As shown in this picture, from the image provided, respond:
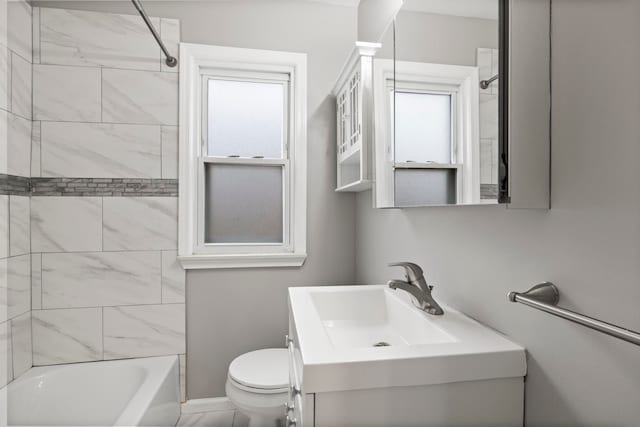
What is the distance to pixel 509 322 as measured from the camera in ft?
2.80

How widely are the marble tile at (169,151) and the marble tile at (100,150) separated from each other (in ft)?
0.11

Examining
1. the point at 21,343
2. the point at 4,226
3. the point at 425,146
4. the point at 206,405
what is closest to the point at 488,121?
the point at 425,146

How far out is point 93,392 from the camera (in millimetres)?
1827

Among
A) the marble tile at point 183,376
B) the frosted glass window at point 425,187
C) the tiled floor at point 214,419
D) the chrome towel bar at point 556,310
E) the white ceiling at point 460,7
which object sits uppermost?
the white ceiling at point 460,7

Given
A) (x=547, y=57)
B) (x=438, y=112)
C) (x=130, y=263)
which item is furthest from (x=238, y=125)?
(x=547, y=57)

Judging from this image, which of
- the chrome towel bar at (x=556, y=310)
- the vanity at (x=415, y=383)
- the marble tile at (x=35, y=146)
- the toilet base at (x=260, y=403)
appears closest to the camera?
the chrome towel bar at (x=556, y=310)

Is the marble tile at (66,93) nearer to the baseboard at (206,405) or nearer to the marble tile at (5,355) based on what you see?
the marble tile at (5,355)

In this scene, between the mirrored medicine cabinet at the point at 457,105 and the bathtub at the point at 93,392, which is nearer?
the mirrored medicine cabinet at the point at 457,105

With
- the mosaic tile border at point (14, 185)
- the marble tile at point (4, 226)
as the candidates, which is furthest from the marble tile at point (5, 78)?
the marble tile at point (4, 226)

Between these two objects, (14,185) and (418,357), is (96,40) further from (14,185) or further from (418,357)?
(418,357)

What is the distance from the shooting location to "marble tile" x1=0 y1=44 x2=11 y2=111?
5.57ft

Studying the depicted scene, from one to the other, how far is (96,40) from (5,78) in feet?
1.62

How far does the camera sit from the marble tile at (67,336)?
191 cm

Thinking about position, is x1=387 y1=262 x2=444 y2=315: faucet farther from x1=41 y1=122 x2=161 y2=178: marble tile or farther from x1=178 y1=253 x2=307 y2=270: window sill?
x1=41 y1=122 x2=161 y2=178: marble tile
